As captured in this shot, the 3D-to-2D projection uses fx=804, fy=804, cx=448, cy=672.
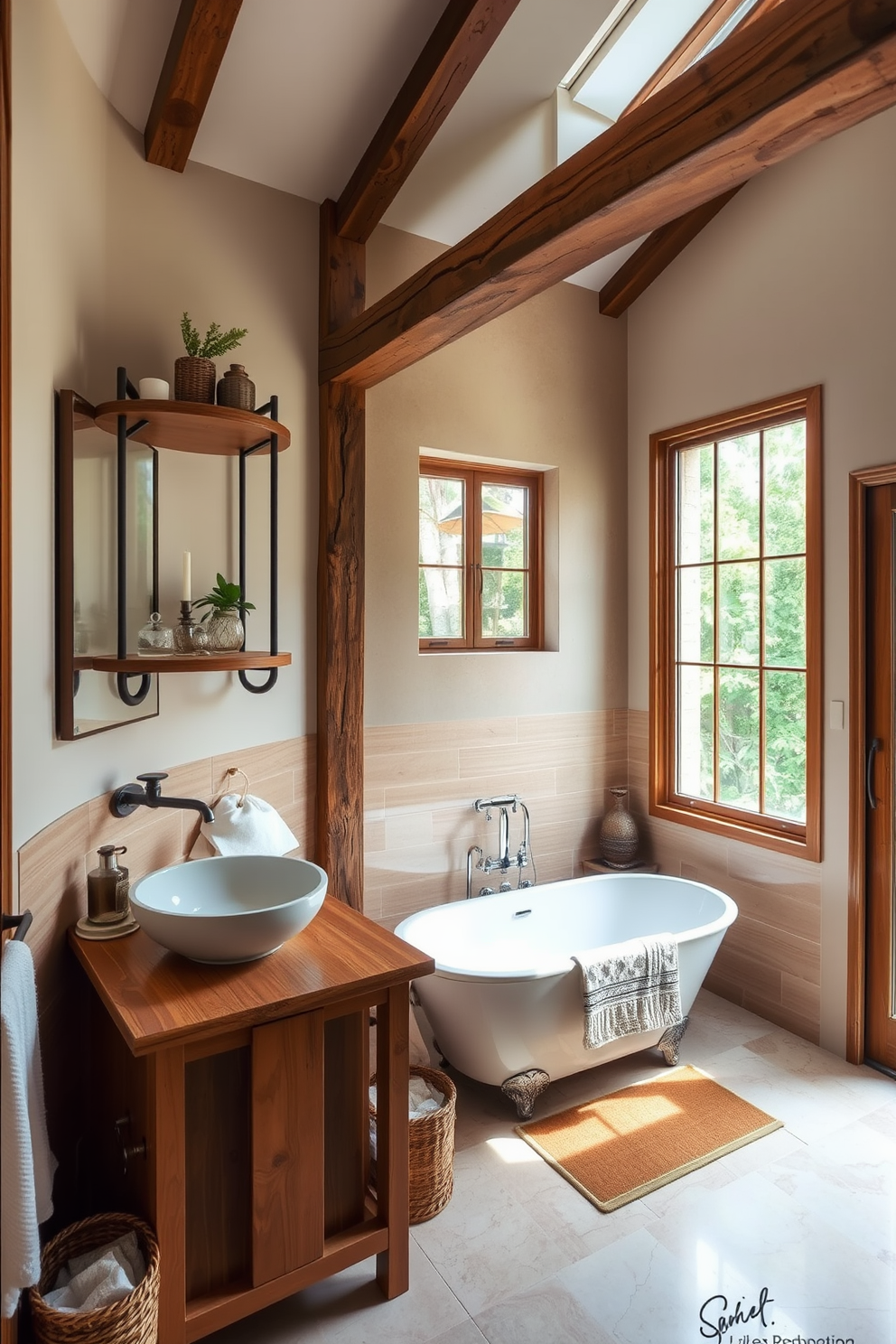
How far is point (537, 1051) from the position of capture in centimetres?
236

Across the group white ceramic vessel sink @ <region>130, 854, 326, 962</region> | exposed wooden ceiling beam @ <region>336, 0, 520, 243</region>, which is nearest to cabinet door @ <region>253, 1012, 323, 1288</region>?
white ceramic vessel sink @ <region>130, 854, 326, 962</region>

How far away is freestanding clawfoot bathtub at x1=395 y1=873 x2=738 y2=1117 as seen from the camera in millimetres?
2281

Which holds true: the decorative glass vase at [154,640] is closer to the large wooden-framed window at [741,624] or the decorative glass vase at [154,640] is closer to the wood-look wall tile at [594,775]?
the wood-look wall tile at [594,775]

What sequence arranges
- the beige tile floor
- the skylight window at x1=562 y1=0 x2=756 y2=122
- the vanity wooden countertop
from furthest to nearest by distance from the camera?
the skylight window at x1=562 y1=0 x2=756 y2=122, the beige tile floor, the vanity wooden countertop

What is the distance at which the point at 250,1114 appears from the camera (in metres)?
1.58

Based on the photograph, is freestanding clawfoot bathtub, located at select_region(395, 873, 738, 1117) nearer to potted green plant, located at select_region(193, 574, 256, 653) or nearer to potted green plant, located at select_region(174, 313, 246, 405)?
potted green plant, located at select_region(193, 574, 256, 653)

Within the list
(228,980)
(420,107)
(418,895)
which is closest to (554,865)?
(418,895)

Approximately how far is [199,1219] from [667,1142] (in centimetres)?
135

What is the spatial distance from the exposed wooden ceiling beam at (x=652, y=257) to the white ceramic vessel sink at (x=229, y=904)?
2.79 m

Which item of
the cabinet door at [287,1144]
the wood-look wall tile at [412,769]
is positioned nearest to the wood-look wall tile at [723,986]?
the wood-look wall tile at [412,769]

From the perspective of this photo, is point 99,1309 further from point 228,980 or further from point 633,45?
point 633,45

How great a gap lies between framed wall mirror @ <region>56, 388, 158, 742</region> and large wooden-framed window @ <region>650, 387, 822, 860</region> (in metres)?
2.16

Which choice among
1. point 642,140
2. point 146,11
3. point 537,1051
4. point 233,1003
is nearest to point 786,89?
point 642,140

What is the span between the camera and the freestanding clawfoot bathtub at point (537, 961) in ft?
7.48
